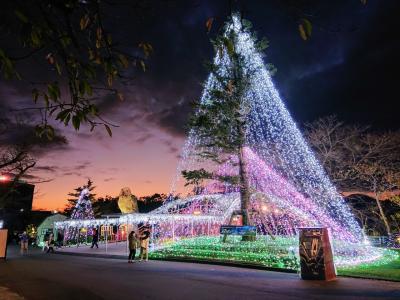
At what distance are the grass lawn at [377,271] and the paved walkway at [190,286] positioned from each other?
69 centimetres

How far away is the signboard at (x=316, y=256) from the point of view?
11.0 m

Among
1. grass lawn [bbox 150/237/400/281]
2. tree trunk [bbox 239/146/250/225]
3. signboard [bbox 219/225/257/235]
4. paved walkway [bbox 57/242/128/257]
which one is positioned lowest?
grass lawn [bbox 150/237/400/281]

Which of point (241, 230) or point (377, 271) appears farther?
point (241, 230)

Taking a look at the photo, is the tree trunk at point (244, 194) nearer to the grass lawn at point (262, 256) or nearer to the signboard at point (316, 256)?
the grass lawn at point (262, 256)

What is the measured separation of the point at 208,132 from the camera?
75.7 feet

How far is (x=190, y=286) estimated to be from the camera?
10.3m

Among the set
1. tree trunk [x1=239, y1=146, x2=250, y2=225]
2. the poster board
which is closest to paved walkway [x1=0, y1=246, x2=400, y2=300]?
tree trunk [x1=239, y1=146, x2=250, y2=225]

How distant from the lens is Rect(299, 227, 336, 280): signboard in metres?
11.0

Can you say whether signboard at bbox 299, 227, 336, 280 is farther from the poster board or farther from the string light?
the poster board

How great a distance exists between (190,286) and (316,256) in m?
4.04

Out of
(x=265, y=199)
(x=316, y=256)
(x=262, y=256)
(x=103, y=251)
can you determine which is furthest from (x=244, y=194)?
(x=316, y=256)

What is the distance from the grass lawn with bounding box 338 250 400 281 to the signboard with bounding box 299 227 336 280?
100 cm

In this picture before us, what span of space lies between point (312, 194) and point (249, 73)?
883 centimetres

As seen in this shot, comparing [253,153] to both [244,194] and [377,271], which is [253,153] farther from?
[377,271]
